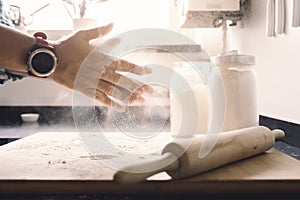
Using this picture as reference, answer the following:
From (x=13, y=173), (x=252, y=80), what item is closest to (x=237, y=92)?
(x=252, y=80)

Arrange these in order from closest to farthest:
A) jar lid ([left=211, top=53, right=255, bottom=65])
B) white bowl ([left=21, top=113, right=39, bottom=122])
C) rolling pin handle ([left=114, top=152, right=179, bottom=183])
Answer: rolling pin handle ([left=114, top=152, right=179, bottom=183])
jar lid ([left=211, top=53, right=255, bottom=65])
white bowl ([left=21, top=113, right=39, bottom=122])

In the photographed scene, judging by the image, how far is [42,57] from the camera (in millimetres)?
806

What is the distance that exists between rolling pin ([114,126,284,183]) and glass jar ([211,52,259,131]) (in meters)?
0.14

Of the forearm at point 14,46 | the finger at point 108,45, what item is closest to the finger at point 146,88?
the finger at point 108,45

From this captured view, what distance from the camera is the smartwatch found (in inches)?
31.7

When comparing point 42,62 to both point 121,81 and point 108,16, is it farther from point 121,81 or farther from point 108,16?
point 108,16

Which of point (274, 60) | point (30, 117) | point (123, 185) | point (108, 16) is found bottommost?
point (30, 117)

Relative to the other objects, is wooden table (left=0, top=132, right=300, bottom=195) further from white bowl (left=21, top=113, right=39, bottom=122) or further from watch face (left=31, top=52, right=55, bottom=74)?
white bowl (left=21, top=113, right=39, bottom=122)

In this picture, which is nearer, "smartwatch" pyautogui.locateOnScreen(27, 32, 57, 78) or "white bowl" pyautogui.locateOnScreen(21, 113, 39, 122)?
"smartwatch" pyautogui.locateOnScreen(27, 32, 57, 78)

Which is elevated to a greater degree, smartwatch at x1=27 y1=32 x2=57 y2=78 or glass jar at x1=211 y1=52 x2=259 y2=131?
smartwatch at x1=27 y1=32 x2=57 y2=78

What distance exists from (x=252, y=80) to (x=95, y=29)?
0.33 m

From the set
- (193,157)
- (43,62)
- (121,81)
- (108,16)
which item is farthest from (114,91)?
(108,16)

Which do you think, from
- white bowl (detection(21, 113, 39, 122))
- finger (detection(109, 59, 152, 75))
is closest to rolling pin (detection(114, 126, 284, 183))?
finger (detection(109, 59, 152, 75))

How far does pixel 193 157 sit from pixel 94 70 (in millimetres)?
343
